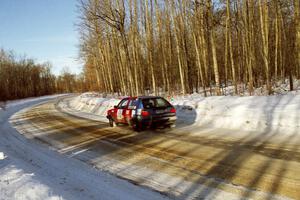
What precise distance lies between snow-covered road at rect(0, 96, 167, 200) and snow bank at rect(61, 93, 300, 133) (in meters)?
6.32

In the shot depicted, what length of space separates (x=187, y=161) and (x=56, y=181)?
3.15 m

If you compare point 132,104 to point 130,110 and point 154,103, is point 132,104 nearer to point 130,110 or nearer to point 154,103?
point 130,110

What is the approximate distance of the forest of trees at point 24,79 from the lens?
6803 centimetres

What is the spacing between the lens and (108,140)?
959 cm

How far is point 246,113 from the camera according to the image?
10.6 meters

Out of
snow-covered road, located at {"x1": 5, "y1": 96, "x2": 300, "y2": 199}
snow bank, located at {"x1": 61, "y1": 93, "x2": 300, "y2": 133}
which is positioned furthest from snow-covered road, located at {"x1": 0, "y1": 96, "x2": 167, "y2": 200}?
snow bank, located at {"x1": 61, "y1": 93, "x2": 300, "y2": 133}

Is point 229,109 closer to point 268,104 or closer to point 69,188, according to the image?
point 268,104

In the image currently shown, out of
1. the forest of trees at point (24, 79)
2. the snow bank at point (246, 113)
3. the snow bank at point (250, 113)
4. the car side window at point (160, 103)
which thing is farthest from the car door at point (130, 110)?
the forest of trees at point (24, 79)

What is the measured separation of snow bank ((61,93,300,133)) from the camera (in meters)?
9.33

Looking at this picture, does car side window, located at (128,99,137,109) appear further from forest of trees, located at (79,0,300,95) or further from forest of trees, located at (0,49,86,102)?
forest of trees, located at (0,49,86,102)

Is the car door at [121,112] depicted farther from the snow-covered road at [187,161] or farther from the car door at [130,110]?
the snow-covered road at [187,161]

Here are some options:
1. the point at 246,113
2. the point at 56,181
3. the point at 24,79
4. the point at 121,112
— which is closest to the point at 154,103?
the point at 121,112

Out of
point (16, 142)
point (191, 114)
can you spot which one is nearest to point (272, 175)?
point (191, 114)

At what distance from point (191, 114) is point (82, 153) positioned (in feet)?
22.7
